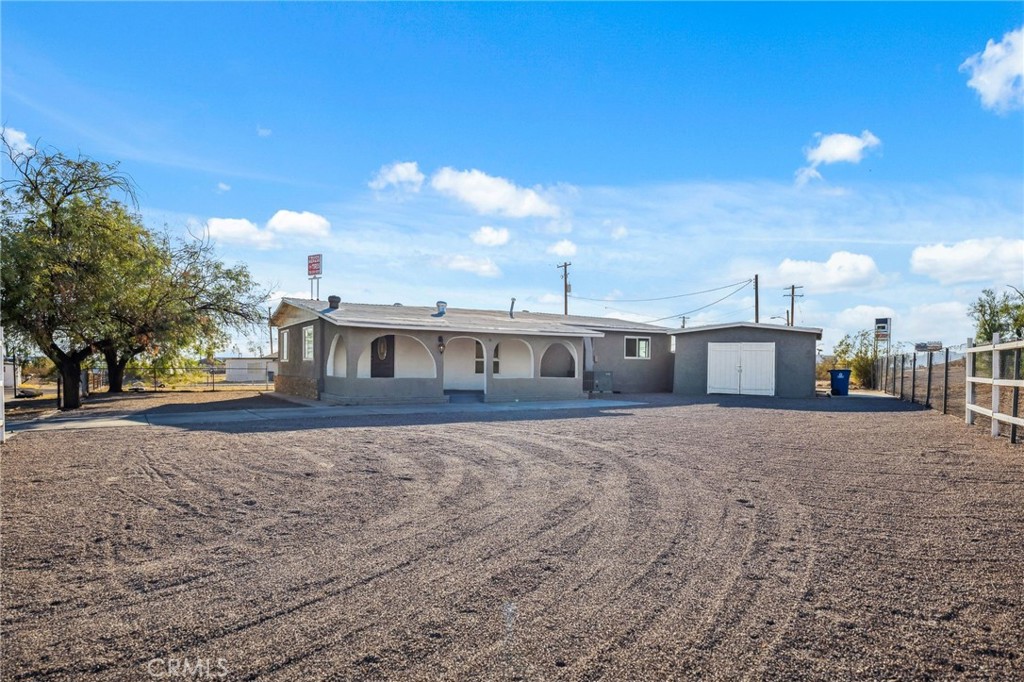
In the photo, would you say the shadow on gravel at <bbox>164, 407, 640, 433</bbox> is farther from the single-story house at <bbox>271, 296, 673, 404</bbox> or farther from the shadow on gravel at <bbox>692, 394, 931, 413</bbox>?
the shadow on gravel at <bbox>692, 394, 931, 413</bbox>

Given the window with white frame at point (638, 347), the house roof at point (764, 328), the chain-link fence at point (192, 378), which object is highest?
the house roof at point (764, 328)

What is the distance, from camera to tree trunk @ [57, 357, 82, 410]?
16.2m

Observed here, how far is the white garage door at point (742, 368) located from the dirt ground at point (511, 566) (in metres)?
14.0

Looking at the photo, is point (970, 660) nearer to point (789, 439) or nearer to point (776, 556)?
point (776, 556)

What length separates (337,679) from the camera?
8.44 feet

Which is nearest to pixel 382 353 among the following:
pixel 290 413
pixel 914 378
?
pixel 290 413

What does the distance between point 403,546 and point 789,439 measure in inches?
308

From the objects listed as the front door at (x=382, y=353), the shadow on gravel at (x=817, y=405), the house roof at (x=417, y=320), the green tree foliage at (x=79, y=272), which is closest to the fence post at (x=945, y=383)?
the shadow on gravel at (x=817, y=405)

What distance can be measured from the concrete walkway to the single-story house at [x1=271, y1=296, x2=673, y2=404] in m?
1.02

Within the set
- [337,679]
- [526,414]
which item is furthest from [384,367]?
[337,679]

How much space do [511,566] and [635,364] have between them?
70.0 ft

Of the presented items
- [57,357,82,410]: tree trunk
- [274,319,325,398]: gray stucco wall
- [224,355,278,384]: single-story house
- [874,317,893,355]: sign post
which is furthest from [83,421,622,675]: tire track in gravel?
[224,355,278,384]: single-story house

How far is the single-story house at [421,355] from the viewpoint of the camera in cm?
1692

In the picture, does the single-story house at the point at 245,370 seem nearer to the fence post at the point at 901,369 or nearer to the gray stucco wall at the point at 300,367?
the gray stucco wall at the point at 300,367
